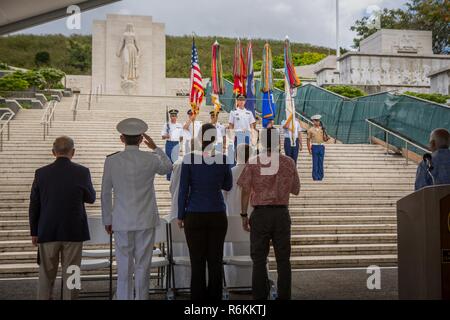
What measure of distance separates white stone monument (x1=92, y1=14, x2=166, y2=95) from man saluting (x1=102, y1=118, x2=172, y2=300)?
942 inches

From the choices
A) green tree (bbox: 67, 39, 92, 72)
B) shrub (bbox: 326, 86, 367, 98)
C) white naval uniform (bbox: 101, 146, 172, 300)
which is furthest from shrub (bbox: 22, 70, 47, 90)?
white naval uniform (bbox: 101, 146, 172, 300)

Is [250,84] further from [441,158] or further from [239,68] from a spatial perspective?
[441,158]

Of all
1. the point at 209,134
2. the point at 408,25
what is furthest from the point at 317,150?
the point at 408,25

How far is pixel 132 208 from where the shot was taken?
5695 millimetres

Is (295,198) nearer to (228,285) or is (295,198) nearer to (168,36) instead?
(228,285)

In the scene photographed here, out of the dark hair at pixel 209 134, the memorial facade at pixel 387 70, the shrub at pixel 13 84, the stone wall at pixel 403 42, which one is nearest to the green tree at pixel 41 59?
the shrub at pixel 13 84

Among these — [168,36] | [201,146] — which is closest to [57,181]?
[201,146]

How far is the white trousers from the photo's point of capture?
5652 millimetres

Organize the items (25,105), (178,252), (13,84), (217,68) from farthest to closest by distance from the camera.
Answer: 1. (13,84)
2. (25,105)
3. (217,68)
4. (178,252)

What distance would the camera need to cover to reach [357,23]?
51.8m

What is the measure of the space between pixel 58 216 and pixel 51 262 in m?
0.44

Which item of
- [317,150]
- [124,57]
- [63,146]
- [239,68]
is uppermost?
[124,57]

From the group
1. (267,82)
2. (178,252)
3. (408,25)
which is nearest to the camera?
(178,252)
